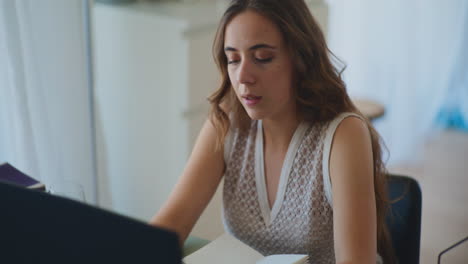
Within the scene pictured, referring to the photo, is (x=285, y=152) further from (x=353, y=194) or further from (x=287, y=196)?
(x=353, y=194)

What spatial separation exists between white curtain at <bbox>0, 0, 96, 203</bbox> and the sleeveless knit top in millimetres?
A: 620

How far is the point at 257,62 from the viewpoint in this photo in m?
1.30

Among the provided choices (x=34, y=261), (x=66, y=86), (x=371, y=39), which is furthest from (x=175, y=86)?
(x=371, y=39)

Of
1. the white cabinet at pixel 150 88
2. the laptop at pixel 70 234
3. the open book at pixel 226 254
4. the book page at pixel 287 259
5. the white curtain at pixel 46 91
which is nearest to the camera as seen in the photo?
the laptop at pixel 70 234

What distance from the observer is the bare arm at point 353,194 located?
1.22 metres

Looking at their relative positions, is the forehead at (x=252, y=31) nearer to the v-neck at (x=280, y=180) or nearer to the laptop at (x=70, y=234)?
the v-neck at (x=280, y=180)

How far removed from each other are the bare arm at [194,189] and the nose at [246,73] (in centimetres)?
24

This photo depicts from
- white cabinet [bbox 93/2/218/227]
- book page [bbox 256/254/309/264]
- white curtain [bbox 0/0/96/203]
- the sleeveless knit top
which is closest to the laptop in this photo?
book page [bbox 256/254/309/264]

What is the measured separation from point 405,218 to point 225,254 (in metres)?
0.46

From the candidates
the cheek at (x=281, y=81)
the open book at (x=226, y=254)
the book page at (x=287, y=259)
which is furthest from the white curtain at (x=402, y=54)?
the book page at (x=287, y=259)

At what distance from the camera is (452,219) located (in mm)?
3027

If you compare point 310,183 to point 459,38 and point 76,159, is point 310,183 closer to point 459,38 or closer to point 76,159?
point 76,159

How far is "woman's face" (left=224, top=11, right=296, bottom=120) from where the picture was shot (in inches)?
50.5

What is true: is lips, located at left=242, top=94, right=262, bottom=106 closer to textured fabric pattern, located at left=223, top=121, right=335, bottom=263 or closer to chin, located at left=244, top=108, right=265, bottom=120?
chin, located at left=244, top=108, right=265, bottom=120
